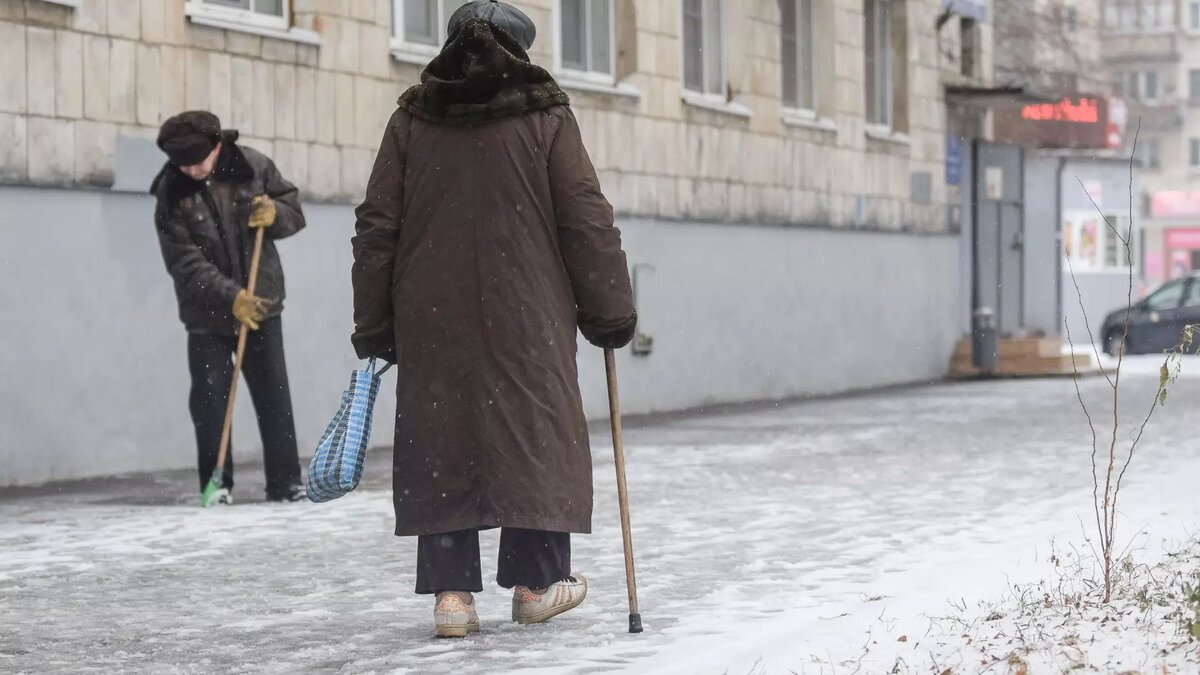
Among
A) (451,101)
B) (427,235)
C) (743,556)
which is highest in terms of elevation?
(451,101)

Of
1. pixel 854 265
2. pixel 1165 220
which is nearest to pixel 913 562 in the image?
pixel 854 265

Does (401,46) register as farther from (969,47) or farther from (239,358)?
(969,47)

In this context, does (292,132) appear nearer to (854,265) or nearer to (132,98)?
(132,98)

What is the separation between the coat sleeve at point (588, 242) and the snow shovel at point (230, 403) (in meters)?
4.26

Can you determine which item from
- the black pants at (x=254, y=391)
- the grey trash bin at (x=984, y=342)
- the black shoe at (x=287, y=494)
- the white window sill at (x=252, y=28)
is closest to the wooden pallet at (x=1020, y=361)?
the grey trash bin at (x=984, y=342)

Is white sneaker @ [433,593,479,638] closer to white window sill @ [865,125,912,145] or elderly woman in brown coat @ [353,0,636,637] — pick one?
→ elderly woman in brown coat @ [353,0,636,637]

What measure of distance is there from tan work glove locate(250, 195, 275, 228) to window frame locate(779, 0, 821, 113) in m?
12.3

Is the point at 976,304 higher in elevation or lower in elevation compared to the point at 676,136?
lower

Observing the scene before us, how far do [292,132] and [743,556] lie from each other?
6513 millimetres

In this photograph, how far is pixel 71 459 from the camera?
12070mm

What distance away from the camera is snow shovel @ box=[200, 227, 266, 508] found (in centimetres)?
1034

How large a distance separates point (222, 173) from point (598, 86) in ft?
25.6

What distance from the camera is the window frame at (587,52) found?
17.4m

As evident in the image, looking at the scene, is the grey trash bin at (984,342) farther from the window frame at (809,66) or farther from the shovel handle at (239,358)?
the shovel handle at (239,358)
